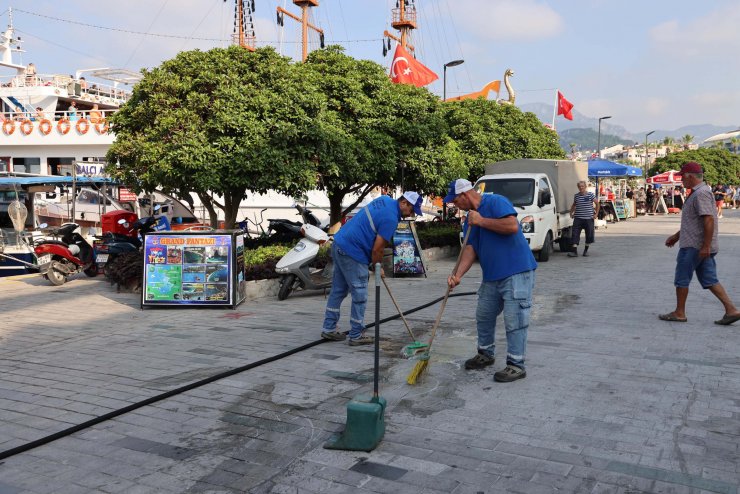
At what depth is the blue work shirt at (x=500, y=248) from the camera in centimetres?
500

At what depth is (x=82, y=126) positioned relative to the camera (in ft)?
102

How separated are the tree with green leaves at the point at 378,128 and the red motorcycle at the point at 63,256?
15.3 ft

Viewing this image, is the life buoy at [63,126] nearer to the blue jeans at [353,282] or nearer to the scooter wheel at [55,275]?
the scooter wheel at [55,275]

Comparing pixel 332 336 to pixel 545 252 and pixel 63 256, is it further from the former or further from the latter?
pixel 545 252

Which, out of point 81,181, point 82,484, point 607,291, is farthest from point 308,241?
point 81,181

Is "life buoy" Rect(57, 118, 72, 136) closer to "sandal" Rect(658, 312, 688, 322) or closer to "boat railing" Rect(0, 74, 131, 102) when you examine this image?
"boat railing" Rect(0, 74, 131, 102)

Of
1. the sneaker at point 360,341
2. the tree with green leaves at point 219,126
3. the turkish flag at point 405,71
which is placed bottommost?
the sneaker at point 360,341

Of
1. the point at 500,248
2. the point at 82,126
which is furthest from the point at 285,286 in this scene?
the point at 82,126

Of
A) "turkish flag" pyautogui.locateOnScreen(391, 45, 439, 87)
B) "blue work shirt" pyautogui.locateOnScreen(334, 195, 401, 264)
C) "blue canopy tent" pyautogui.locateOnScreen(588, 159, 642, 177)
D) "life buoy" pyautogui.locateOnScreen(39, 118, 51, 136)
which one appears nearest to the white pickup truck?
"turkish flag" pyautogui.locateOnScreen(391, 45, 439, 87)

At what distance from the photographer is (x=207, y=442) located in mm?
3938

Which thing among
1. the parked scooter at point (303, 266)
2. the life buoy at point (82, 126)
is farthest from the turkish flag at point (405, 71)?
the life buoy at point (82, 126)

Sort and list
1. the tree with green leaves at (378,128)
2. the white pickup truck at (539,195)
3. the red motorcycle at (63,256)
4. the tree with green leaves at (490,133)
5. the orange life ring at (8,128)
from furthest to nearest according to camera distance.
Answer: the orange life ring at (8,128) < the tree with green leaves at (490,133) < the white pickup truck at (539,195) < the tree with green leaves at (378,128) < the red motorcycle at (63,256)

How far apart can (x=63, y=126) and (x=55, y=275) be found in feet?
76.9

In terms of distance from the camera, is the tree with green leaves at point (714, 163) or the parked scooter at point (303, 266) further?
the tree with green leaves at point (714, 163)
